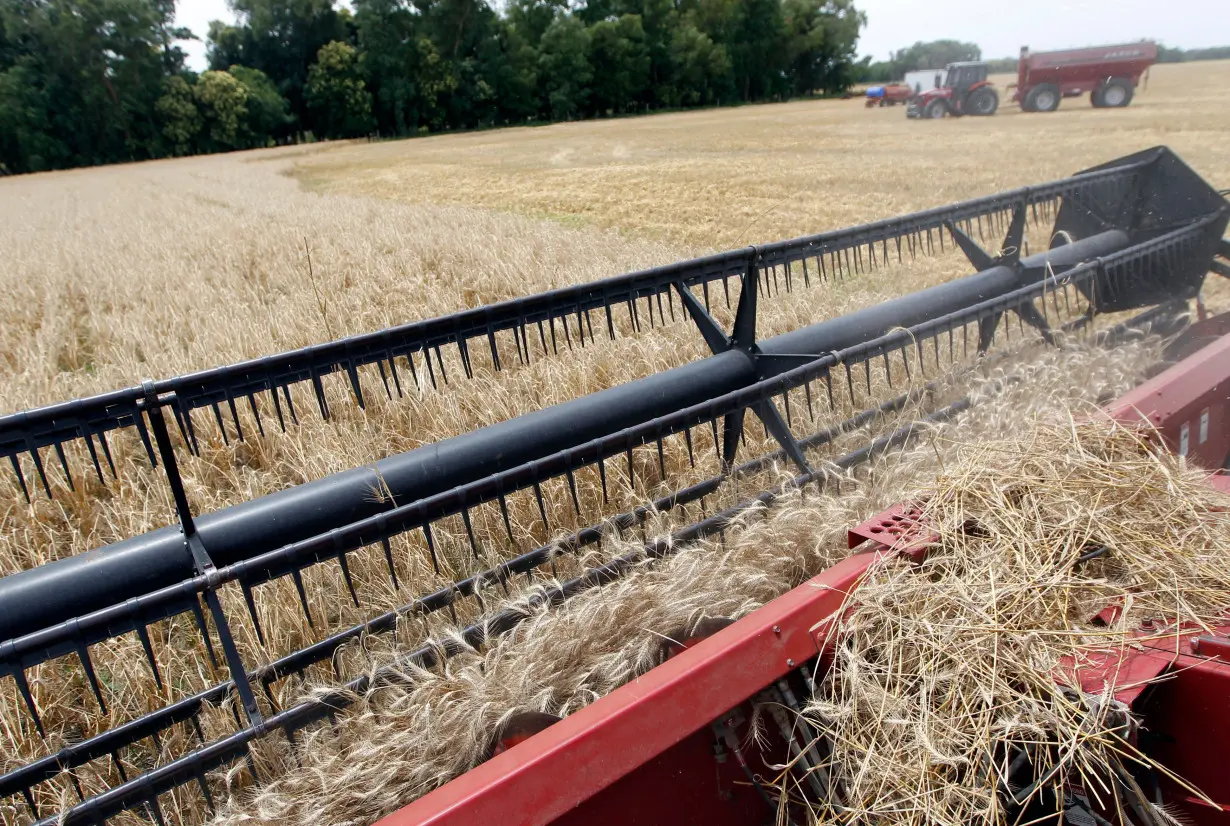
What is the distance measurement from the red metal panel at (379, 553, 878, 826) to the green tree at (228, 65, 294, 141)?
188ft

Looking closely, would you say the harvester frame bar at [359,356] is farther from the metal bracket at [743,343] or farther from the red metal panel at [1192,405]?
the red metal panel at [1192,405]

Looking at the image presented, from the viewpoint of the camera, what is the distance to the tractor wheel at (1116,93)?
77.6 ft

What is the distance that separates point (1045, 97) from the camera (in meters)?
24.6

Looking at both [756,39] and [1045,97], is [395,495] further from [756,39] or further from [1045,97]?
[756,39]

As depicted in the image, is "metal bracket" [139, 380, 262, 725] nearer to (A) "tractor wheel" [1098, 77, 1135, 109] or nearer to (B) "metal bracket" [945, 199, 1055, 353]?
(B) "metal bracket" [945, 199, 1055, 353]

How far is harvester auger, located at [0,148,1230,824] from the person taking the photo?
1.60 m

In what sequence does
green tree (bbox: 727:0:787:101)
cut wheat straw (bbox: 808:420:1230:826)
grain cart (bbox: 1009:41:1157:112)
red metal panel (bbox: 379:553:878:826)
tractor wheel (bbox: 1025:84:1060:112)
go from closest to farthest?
red metal panel (bbox: 379:553:878:826)
cut wheat straw (bbox: 808:420:1230:826)
grain cart (bbox: 1009:41:1157:112)
tractor wheel (bbox: 1025:84:1060:112)
green tree (bbox: 727:0:787:101)

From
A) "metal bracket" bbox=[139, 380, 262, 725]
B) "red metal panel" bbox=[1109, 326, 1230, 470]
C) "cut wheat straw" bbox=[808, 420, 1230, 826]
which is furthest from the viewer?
"red metal panel" bbox=[1109, 326, 1230, 470]

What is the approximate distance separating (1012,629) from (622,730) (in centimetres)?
78

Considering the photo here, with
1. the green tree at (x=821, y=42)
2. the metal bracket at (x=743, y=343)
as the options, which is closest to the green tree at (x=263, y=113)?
the green tree at (x=821, y=42)

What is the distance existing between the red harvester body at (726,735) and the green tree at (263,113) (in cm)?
5713

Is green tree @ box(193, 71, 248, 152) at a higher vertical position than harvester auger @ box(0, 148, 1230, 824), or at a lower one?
higher

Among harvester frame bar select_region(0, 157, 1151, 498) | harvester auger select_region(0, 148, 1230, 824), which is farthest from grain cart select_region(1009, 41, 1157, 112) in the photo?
harvester frame bar select_region(0, 157, 1151, 498)

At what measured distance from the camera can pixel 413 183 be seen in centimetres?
1775
